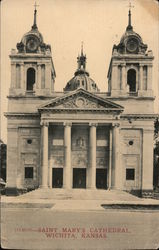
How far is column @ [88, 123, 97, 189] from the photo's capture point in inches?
745

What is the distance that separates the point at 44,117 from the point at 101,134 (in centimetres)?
314

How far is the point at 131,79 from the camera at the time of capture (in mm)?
19344

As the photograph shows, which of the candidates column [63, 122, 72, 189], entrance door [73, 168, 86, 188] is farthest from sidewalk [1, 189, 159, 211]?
entrance door [73, 168, 86, 188]

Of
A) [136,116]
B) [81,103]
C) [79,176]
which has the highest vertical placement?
[81,103]

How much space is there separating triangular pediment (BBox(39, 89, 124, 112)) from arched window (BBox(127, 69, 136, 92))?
42.3 inches

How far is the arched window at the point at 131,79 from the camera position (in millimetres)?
18797

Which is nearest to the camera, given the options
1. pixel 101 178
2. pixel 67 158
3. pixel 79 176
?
pixel 67 158

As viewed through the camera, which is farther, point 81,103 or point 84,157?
point 84,157

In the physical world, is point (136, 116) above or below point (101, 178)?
above

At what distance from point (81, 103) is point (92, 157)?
2749mm

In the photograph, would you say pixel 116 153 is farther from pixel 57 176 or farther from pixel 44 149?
pixel 44 149

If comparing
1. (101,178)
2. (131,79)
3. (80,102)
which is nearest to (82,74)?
(80,102)

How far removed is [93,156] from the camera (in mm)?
19500

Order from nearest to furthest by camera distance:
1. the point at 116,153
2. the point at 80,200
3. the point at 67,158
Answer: the point at 80,200
the point at 67,158
the point at 116,153
